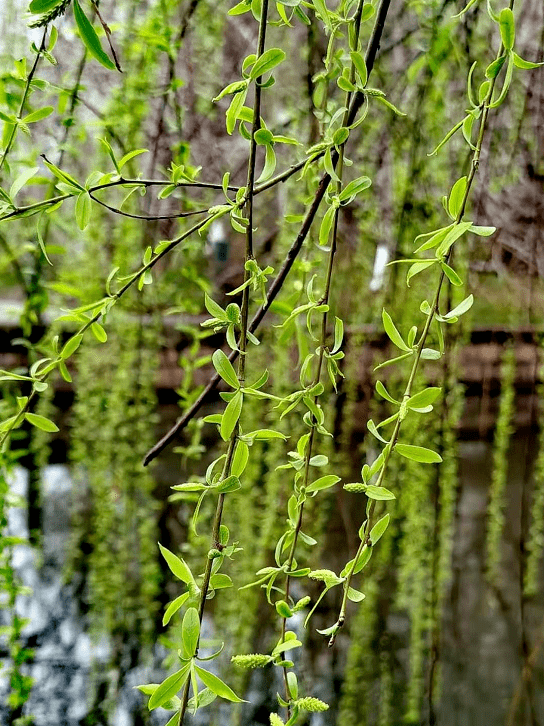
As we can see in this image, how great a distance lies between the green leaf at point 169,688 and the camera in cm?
29

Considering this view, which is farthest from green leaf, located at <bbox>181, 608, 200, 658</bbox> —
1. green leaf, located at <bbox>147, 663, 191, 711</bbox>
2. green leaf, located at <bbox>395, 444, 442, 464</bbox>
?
green leaf, located at <bbox>395, 444, 442, 464</bbox>

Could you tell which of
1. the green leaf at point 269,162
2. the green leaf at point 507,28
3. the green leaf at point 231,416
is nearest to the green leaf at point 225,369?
the green leaf at point 231,416

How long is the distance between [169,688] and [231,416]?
12 cm

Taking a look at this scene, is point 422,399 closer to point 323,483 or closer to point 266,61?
point 323,483

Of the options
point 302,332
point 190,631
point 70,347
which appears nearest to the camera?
point 190,631

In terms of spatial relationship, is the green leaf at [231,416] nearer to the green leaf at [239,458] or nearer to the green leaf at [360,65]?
the green leaf at [239,458]

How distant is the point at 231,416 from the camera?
0.32 metres

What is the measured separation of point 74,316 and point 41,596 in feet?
5.39

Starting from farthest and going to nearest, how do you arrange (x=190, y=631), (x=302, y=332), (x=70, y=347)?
1. (x=302, y=332)
2. (x=70, y=347)
3. (x=190, y=631)

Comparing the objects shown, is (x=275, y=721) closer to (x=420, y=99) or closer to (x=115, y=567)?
(x=420, y=99)

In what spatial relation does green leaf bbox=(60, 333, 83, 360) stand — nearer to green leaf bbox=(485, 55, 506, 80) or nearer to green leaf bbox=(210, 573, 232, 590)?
green leaf bbox=(210, 573, 232, 590)

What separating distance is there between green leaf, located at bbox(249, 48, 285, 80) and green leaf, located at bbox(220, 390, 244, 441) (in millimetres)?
150

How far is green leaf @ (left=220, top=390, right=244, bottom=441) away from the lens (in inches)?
12.6

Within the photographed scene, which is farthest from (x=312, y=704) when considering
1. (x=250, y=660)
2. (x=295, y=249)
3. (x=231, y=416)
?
(x=295, y=249)
